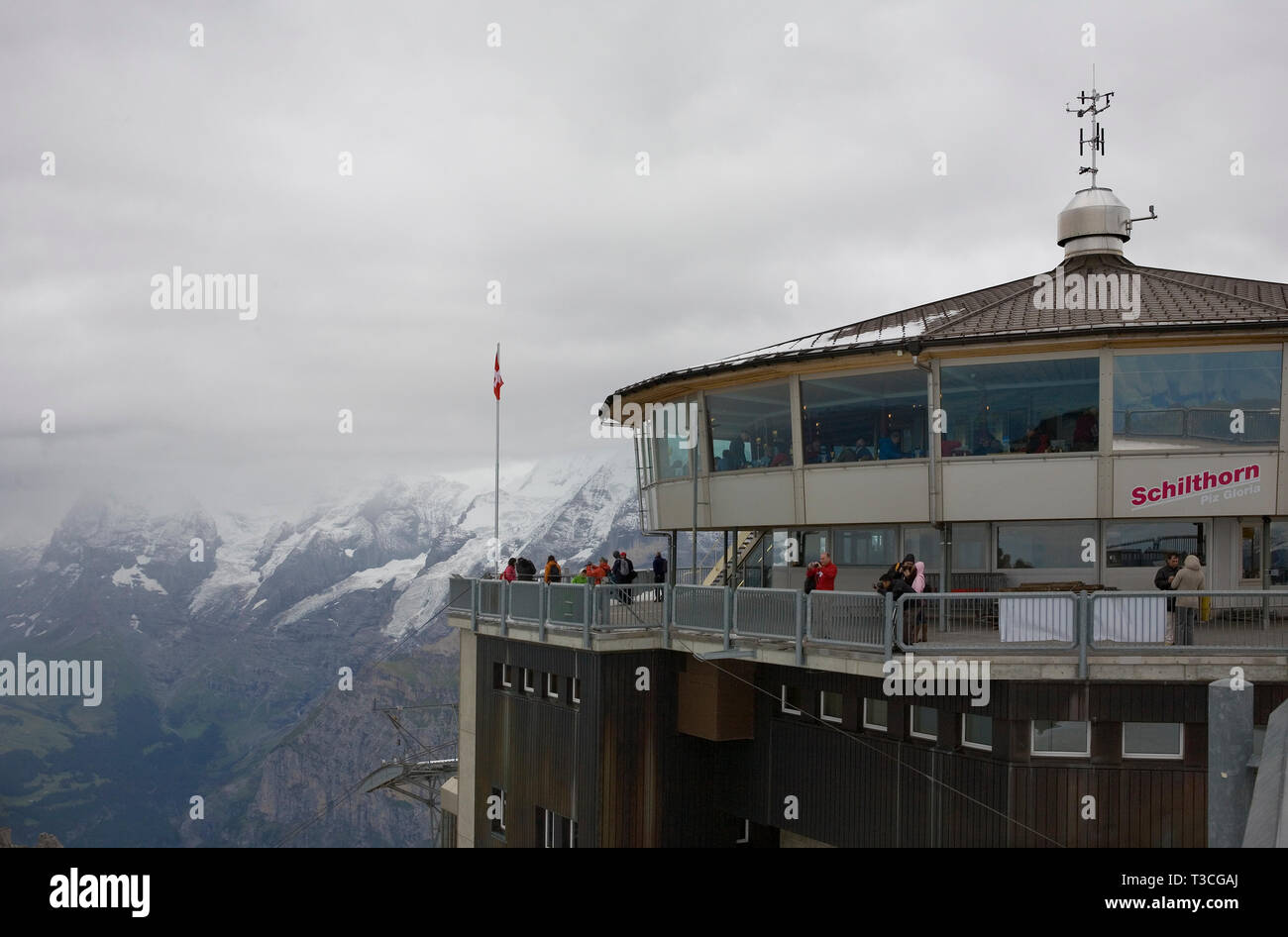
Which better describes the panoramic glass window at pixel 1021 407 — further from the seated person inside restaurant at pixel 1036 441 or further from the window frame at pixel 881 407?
the window frame at pixel 881 407

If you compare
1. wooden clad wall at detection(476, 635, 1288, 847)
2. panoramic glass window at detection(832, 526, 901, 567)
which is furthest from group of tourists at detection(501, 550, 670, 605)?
panoramic glass window at detection(832, 526, 901, 567)

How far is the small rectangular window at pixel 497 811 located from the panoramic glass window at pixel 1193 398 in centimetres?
1671

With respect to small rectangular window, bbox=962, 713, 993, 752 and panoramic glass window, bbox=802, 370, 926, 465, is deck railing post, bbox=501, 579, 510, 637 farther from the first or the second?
small rectangular window, bbox=962, 713, 993, 752

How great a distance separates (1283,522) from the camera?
2177 cm

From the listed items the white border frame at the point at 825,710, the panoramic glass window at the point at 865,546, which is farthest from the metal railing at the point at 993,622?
the panoramic glass window at the point at 865,546

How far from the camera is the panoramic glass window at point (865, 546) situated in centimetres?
2481

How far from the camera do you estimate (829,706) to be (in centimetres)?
2197

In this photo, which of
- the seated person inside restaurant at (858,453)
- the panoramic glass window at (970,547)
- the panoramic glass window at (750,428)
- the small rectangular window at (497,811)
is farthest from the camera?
the small rectangular window at (497,811)

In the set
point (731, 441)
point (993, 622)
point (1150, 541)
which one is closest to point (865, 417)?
point (731, 441)

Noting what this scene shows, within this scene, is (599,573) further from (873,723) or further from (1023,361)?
(1023,361)

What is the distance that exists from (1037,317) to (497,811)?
1717 cm

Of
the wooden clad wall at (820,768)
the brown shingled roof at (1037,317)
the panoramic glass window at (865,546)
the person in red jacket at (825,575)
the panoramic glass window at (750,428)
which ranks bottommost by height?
the wooden clad wall at (820,768)

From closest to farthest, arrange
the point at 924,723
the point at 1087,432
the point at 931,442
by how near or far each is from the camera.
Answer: the point at 924,723 → the point at 1087,432 → the point at 931,442
